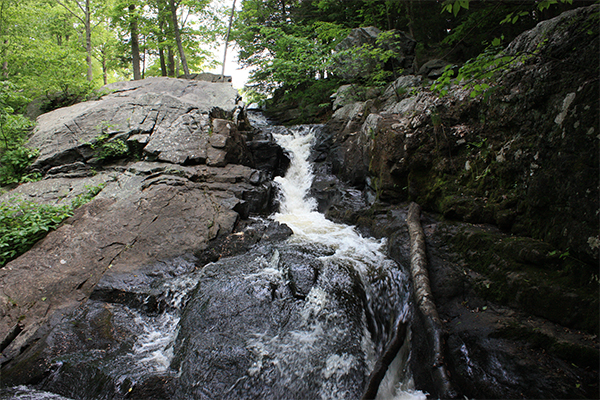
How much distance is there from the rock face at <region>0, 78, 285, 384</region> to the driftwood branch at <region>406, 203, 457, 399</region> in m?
4.02

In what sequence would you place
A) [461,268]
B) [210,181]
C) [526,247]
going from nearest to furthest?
[526,247]
[461,268]
[210,181]

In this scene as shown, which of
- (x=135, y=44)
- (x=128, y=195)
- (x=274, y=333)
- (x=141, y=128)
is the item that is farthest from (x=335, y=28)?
(x=274, y=333)

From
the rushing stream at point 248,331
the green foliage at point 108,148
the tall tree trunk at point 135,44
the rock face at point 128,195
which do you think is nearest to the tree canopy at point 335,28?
the rock face at point 128,195

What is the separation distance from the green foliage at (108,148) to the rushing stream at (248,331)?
A: 5.12 m

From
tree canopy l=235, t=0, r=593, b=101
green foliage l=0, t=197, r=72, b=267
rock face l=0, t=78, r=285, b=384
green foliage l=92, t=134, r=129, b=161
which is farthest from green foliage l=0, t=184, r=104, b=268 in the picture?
tree canopy l=235, t=0, r=593, b=101

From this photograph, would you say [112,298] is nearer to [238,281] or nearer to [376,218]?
[238,281]

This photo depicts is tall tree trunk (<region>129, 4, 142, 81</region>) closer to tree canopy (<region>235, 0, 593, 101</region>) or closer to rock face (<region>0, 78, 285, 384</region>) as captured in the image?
rock face (<region>0, 78, 285, 384</region>)

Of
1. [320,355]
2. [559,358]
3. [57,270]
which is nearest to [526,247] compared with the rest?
[559,358]

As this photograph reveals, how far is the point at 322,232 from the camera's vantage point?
22.8 feet

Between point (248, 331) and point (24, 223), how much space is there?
17.8 ft

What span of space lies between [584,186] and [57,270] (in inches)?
307

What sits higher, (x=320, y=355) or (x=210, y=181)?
(x=210, y=181)

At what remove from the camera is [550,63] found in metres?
3.48

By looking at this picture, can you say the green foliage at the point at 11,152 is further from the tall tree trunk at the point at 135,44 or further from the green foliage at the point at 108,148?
the tall tree trunk at the point at 135,44
